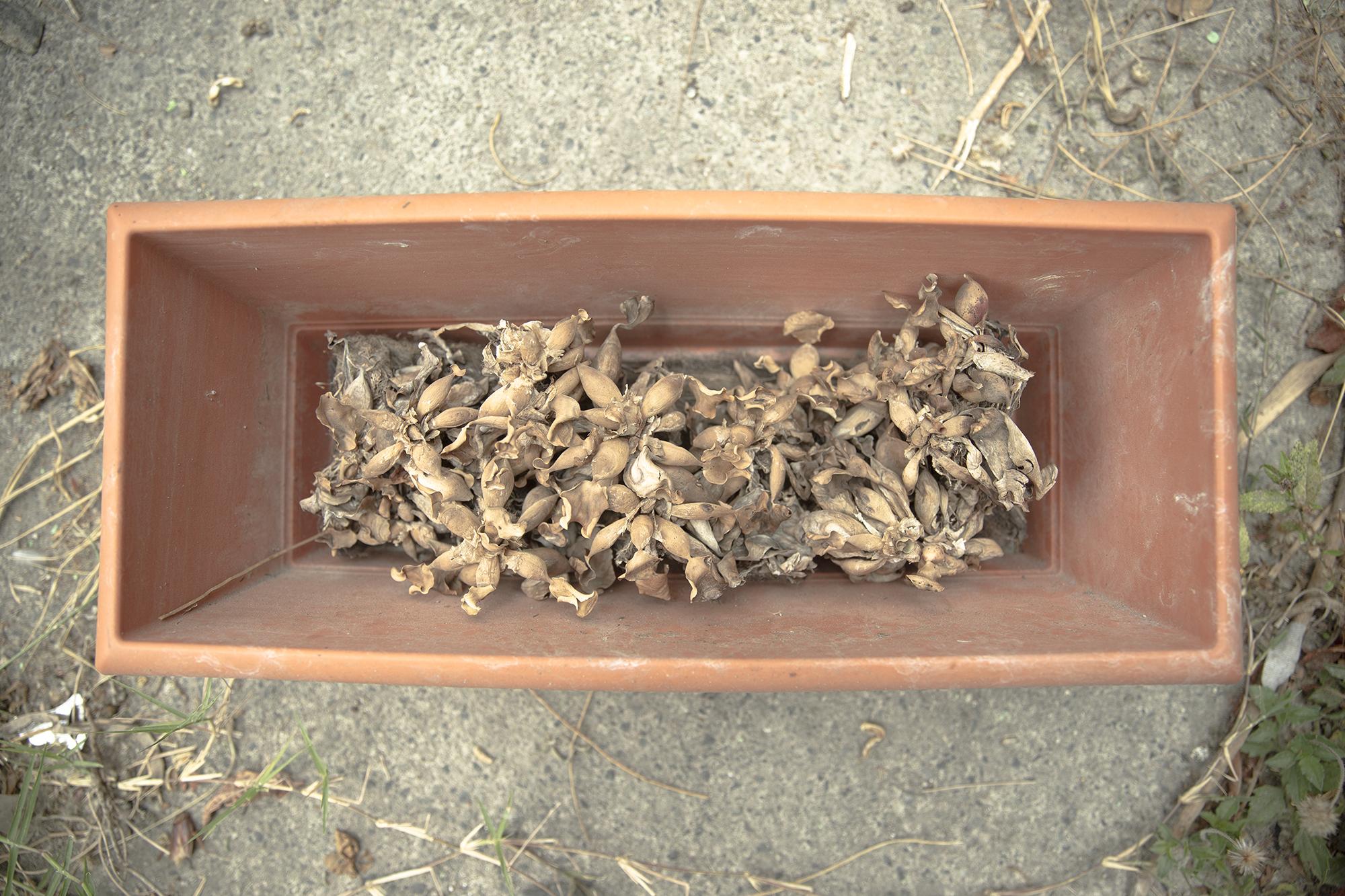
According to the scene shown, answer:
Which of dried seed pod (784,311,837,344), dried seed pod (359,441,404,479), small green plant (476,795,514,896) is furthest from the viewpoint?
small green plant (476,795,514,896)

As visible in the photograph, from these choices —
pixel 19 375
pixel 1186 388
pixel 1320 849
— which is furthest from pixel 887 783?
pixel 19 375

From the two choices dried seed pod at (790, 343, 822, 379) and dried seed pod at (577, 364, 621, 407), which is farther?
dried seed pod at (790, 343, 822, 379)

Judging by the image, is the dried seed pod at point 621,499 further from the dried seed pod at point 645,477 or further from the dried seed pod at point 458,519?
the dried seed pod at point 458,519

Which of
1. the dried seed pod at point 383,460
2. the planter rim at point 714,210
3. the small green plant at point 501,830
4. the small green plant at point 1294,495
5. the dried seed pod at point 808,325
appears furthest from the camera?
the small green plant at point 501,830

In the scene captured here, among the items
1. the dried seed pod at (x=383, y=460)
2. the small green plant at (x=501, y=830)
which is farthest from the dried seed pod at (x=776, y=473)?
the small green plant at (x=501, y=830)

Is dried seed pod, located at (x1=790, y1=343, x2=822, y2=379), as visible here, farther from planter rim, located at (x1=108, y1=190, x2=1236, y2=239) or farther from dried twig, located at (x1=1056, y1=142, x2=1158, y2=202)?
dried twig, located at (x1=1056, y1=142, x2=1158, y2=202)

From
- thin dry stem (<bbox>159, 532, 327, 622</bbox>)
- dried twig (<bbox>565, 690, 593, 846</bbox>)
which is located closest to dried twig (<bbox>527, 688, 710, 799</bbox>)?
dried twig (<bbox>565, 690, 593, 846</bbox>)

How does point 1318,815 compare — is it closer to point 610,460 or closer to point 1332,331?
point 1332,331
